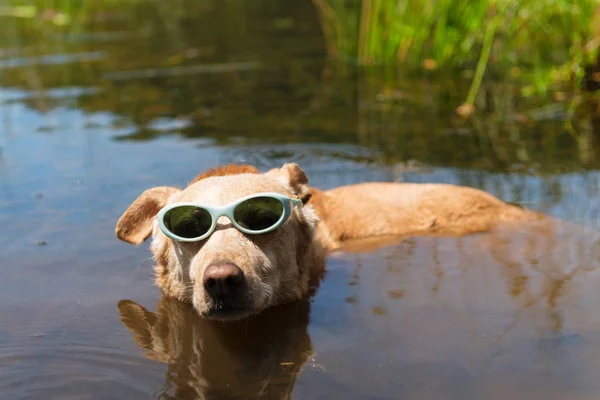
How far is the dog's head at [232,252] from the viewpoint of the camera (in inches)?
145

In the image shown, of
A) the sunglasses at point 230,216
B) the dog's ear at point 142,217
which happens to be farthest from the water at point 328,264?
the sunglasses at point 230,216

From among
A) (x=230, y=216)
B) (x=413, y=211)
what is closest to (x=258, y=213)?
(x=230, y=216)

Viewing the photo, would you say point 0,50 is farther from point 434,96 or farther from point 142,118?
point 434,96

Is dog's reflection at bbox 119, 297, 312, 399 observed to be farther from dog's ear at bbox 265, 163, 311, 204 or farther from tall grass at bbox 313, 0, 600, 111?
tall grass at bbox 313, 0, 600, 111

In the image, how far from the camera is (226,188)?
420cm

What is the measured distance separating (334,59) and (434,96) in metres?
3.09

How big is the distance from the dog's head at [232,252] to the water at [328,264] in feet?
0.60

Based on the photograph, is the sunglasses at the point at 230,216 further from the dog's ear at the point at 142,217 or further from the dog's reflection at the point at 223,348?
the dog's ear at the point at 142,217

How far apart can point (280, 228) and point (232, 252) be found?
0.52 m

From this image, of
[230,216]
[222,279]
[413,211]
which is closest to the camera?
[222,279]

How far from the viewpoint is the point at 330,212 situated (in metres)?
5.42

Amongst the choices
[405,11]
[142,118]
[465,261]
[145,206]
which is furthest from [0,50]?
[465,261]

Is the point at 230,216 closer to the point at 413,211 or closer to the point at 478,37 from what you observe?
the point at 413,211

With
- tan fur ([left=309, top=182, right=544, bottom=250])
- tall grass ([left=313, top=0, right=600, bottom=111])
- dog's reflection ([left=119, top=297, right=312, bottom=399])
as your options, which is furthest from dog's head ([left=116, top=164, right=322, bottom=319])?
tall grass ([left=313, top=0, right=600, bottom=111])
